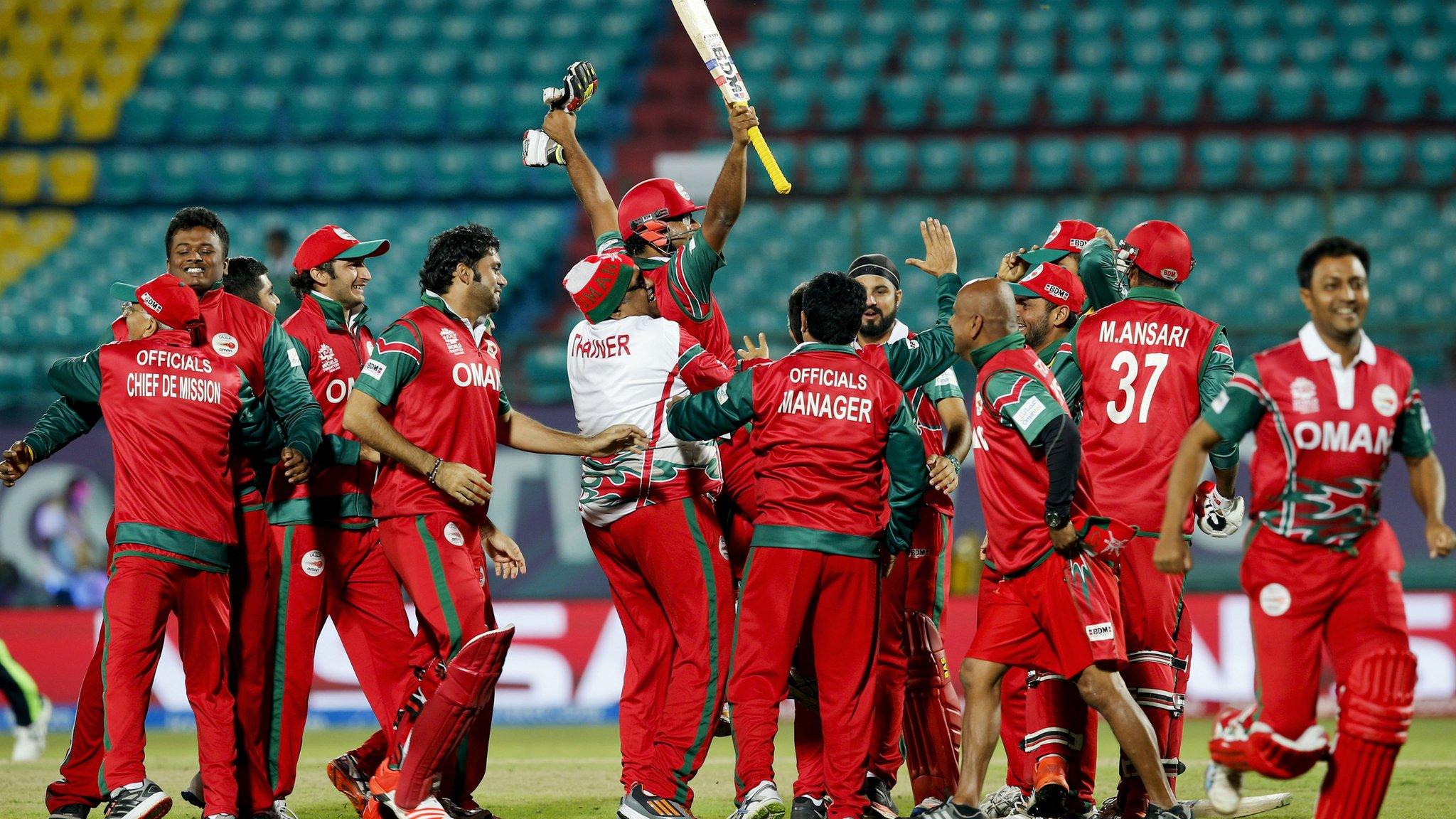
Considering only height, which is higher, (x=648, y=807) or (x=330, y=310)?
(x=330, y=310)

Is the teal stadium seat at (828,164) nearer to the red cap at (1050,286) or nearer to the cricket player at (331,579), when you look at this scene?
the red cap at (1050,286)

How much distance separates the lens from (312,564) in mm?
6590

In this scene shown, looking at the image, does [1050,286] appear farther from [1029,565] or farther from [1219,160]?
[1219,160]

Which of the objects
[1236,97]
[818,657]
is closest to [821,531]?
[818,657]

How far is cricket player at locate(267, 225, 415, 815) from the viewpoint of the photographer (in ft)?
21.3

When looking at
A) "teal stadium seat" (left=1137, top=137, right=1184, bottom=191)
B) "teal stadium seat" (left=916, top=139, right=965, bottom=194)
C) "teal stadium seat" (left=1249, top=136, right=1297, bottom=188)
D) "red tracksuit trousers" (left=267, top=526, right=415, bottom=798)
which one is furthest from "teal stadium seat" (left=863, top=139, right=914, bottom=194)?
"red tracksuit trousers" (left=267, top=526, right=415, bottom=798)

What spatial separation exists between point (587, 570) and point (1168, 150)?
900 centimetres

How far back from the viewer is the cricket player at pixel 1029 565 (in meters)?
5.79

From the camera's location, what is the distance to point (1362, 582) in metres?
5.05

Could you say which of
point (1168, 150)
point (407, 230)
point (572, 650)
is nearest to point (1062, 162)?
point (1168, 150)

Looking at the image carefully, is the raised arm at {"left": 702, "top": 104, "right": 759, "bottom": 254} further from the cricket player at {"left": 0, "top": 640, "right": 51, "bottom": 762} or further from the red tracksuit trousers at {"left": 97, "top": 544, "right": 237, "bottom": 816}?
the cricket player at {"left": 0, "top": 640, "right": 51, "bottom": 762}

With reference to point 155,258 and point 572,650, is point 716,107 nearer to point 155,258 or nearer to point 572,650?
point 155,258

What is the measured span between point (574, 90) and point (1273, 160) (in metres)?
12.1

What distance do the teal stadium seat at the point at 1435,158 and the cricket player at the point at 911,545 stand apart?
12.1 metres
